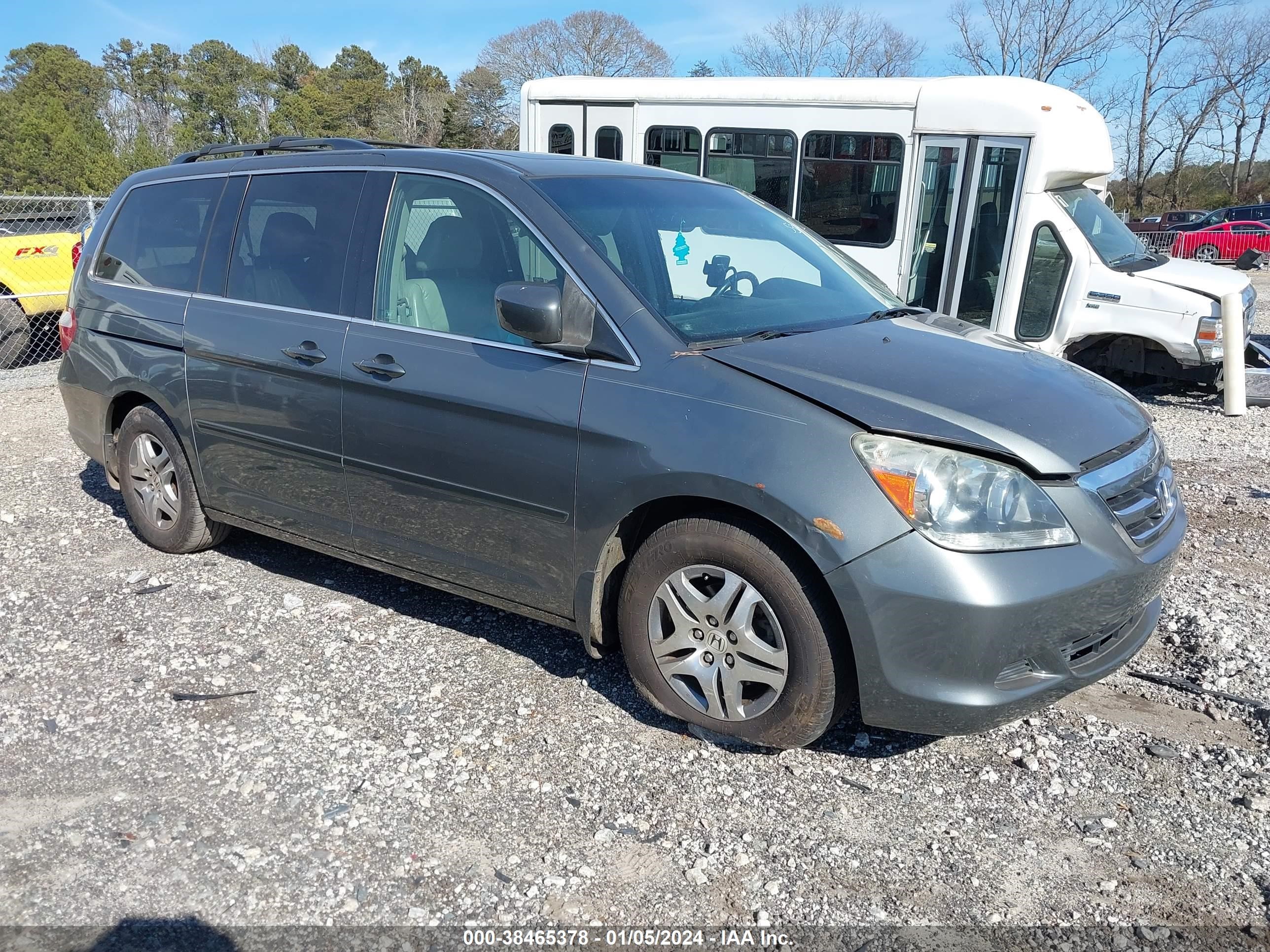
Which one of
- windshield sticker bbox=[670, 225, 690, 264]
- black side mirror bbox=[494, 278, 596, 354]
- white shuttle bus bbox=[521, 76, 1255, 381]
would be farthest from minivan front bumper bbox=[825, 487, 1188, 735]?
white shuttle bus bbox=[521, 76, 1255, 381]

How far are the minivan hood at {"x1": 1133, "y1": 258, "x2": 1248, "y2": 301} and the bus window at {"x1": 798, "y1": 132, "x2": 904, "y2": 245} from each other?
2402 mm

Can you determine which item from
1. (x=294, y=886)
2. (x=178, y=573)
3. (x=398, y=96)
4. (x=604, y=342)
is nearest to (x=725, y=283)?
(x=604, y=342)

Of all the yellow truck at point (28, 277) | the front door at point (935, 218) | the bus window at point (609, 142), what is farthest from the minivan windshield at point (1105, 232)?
the yellow truck at point (28, 277)

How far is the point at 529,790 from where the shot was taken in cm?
313

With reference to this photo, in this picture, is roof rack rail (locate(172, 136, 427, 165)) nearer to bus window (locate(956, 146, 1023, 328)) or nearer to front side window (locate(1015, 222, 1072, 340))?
bus window (locate(956, 146, 1023, 328))

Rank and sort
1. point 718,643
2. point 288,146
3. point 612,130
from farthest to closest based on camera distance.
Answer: point 612,130
point 288,146
point 718,643

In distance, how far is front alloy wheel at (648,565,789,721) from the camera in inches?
121

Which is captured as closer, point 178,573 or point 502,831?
point 502,831

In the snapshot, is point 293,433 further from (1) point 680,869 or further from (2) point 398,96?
(2) point 398,96

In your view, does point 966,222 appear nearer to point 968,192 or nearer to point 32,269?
point 968,192

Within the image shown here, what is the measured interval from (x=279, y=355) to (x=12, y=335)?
27.3 ft

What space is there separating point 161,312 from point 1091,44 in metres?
51.1

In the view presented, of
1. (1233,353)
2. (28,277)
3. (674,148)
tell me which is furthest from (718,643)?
(28,277)

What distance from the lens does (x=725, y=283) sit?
12.2 feet
